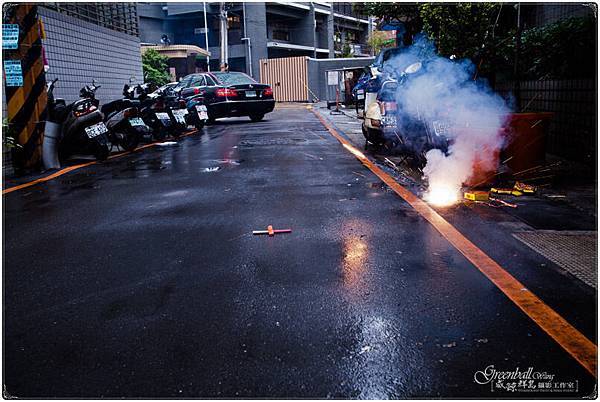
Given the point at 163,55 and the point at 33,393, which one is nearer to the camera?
the point at 33,393

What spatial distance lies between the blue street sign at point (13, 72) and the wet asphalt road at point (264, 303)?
327 centimetres

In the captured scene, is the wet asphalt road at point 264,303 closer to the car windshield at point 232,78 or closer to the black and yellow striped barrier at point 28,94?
the black and yellow striped barrier at point 28,94

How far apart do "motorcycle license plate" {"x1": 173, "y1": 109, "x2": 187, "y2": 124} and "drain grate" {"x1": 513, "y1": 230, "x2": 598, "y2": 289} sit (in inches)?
420

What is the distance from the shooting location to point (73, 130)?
923cm

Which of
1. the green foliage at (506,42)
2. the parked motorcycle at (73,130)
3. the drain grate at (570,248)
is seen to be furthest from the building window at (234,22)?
the drain grate at (570,248)

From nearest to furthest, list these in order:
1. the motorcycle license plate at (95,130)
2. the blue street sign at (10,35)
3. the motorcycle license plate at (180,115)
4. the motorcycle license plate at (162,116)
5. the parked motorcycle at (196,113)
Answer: the blue street sign at (10,35) < the motorcycle license plate at (95,130) < the motorcycle license plate at (162,116) < the motorcycle license plate at (180,115) < the parked motorcycle at (196,113)

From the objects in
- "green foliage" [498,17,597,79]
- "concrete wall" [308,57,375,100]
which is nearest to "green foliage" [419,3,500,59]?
"green foliage" [498,17,597,79]

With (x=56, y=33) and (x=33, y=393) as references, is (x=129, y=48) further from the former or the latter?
(x=33, y=393)

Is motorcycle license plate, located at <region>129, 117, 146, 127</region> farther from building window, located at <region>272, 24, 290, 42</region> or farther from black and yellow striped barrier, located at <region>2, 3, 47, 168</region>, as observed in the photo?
building window, located at <region>272, 24, 290, 42</region>

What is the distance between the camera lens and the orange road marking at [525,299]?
2.46 meters

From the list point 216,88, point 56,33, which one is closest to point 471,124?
point 56,33

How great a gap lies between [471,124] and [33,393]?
18.2 ft

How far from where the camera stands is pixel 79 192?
668 cm

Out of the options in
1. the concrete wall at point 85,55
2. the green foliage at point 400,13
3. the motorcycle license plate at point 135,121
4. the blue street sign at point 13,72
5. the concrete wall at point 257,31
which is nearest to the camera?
the blue street sign at point 13,72
